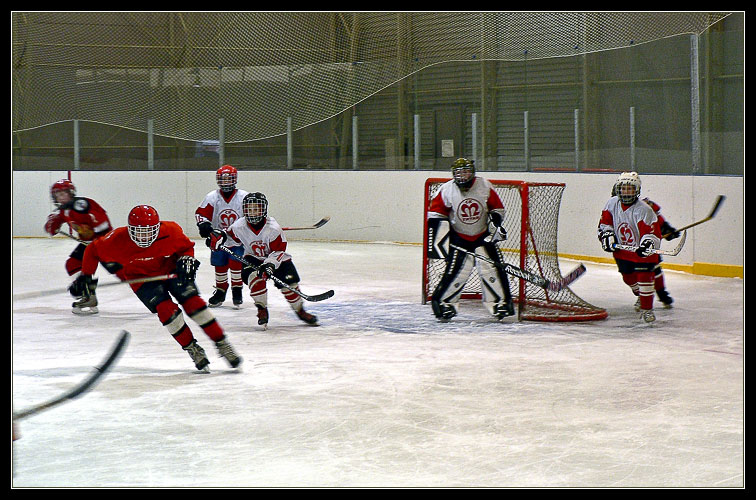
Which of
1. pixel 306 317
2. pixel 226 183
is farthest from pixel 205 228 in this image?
pixel 306 317

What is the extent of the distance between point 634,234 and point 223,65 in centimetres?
724

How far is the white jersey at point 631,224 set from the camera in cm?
639

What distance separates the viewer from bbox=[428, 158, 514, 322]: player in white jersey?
6363 mm

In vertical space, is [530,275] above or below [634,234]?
below

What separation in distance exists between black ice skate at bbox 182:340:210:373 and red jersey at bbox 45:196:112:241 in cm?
215

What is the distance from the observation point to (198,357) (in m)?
4.84

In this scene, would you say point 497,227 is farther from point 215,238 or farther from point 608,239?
point 215,238

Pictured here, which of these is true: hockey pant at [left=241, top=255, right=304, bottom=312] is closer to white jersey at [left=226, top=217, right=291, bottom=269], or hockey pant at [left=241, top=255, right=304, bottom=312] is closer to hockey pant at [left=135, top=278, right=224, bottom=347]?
white jersey at [left=226, top=217, right=291, bottom=269]

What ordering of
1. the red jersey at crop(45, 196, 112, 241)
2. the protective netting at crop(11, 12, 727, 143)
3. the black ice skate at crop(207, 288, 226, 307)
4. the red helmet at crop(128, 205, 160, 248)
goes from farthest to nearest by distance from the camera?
the protective netting at crop(11, 12, 727, 143), the black ice skate at crop(207, 288, 226, 307), the red jersey at crop(45, 196, 112, 241), the red helmet at crop(128, 205, 160, 248)

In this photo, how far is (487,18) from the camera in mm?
10523

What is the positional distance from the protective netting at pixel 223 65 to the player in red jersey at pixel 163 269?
21.2 ft

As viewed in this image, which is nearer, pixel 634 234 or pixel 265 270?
pixel 265 270

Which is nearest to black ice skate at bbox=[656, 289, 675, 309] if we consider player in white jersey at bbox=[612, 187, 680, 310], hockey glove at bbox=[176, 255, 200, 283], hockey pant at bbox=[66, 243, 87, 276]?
player in white jersey at bbox=[612, 187, 680, 310]

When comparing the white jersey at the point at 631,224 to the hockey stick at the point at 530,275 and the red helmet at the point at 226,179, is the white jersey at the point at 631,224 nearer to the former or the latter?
the hockey stick at the point at 530,275
